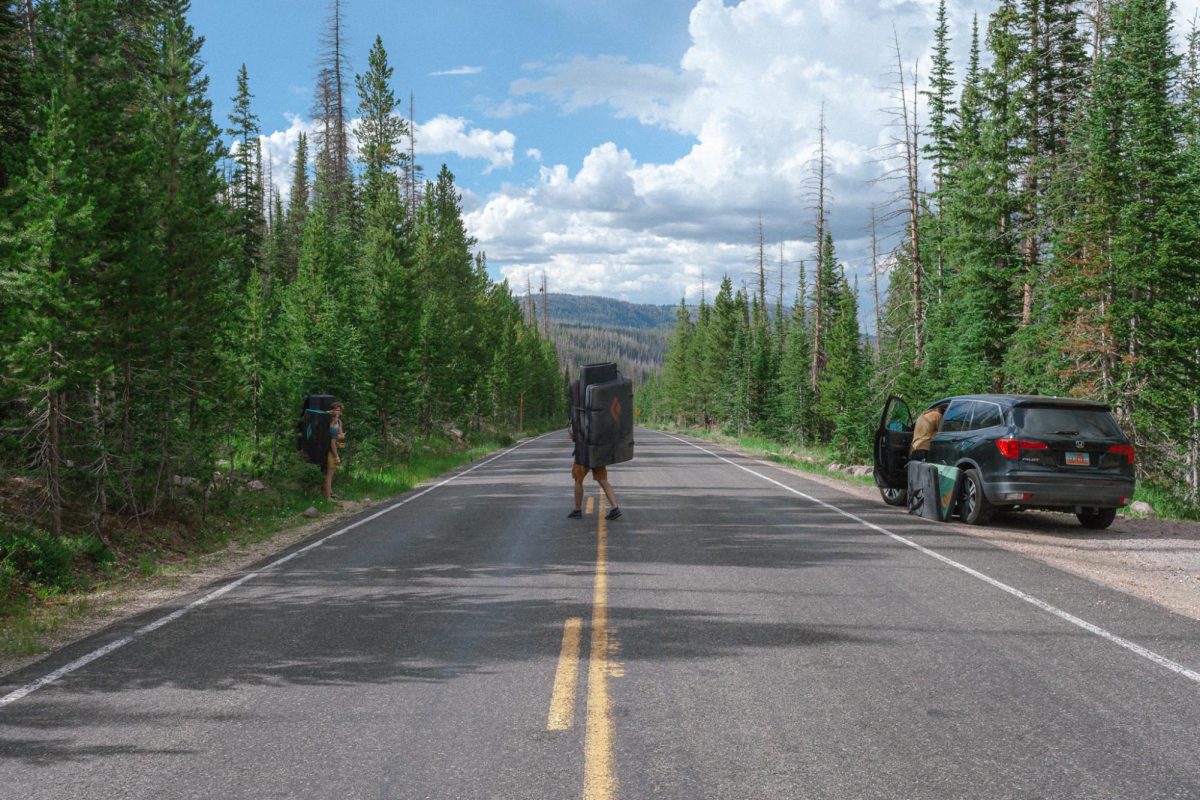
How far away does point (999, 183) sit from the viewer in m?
→ 26.2

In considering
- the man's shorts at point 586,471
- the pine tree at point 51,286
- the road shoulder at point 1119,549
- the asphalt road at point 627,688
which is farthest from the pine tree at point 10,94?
the road shoulder at point 1119,549

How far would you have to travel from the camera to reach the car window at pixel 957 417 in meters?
12.7

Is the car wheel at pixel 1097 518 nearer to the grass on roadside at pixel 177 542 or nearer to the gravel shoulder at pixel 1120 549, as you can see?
the gravel shoulder at pixel 1120 549

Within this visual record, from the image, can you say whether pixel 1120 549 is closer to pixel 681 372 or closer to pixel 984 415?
pixel 984 415

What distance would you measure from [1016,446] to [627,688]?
8554 millimetres

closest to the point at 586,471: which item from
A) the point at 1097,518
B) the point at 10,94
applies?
the point at 1097,518

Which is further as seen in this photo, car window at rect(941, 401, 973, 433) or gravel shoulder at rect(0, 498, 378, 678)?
car window at rect(941, 401, 973, 433)

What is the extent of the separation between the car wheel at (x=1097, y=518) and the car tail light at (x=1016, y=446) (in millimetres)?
1894

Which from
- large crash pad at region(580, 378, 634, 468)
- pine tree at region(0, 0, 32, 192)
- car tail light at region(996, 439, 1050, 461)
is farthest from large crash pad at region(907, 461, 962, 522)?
pine tree at region(0, 0, 32, 192)

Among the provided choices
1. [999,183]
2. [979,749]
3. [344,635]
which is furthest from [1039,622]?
[999,183]

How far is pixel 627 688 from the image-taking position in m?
5.06

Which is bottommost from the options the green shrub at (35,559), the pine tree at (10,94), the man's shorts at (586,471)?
the green shrub at (35,559)

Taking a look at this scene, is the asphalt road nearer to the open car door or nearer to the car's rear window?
the car's rear window

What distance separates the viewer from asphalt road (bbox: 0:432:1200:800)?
388 centimetres
